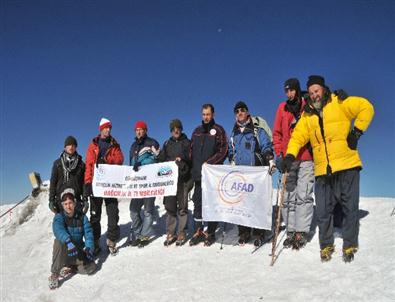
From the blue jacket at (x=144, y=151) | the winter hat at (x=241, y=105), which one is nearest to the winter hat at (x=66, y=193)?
the blue jacket at (x=144, y=151)

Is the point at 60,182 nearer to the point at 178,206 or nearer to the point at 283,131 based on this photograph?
the point at 178,206

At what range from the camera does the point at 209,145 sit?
776 cm

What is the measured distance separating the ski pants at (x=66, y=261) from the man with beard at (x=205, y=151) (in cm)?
218

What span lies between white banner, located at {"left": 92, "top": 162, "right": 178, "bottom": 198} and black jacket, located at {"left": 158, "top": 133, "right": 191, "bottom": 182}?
0.17 m

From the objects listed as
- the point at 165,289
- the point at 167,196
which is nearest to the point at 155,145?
the point at 167,196

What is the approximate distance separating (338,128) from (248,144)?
6.76ft

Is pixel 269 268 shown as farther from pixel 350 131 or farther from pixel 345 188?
pixel 350 131

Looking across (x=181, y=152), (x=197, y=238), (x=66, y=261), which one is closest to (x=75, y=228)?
(x=66, y=261)

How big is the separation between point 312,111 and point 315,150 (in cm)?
67

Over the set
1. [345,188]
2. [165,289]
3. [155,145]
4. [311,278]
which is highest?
[155,145]

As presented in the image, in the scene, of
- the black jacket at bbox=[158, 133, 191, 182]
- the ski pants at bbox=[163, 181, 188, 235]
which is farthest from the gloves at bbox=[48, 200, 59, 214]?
the black jacket at bbox=[158, 133, 191, 182]

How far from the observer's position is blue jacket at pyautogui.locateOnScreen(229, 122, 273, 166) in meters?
7.24

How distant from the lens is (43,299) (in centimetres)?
653

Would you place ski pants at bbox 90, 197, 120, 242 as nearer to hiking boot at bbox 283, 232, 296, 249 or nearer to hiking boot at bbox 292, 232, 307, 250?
hiking boot at bbox 283, 232, 296, 249
